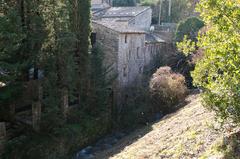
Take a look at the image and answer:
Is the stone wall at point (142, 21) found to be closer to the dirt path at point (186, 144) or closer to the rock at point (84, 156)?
the rock at point (84, 156)

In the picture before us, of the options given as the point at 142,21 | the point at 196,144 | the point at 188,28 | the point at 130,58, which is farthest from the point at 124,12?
the point at 196,144

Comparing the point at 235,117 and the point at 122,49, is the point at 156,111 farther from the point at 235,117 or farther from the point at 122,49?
the point at 235,117

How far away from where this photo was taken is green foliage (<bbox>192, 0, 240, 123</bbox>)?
23.8 ft

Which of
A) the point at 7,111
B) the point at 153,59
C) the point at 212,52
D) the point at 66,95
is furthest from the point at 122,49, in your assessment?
the point at 212,52

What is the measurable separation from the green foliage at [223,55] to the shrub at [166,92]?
12946 millimetres

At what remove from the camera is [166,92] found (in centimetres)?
2128

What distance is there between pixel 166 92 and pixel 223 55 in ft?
46.2

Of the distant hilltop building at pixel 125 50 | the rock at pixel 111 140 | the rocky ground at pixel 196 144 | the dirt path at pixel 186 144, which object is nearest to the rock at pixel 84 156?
the rocky ground at pixel 196 144

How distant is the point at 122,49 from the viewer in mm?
24531

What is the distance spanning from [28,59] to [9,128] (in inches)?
144

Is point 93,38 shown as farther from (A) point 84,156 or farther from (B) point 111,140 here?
(A) point 84,156

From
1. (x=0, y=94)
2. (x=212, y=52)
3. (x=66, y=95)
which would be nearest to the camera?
(x=212, y=52)

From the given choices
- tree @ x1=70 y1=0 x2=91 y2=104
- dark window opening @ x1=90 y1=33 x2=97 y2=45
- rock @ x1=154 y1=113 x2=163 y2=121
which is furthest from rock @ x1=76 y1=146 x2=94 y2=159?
dark window opening @ x1=90 y1=33 x2=97 y2=45

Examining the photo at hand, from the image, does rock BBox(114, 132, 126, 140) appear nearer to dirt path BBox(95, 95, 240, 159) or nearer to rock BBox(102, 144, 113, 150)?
rock BBox(102, 144, 113, 150)
